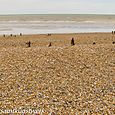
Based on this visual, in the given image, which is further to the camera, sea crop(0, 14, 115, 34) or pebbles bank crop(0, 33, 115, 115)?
sea crop(0, 14, 115, 34)

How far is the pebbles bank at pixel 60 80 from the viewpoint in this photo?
811 centimetres

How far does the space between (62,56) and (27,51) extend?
2359 millimetres

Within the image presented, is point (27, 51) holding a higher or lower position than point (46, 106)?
higher

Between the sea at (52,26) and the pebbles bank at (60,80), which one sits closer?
the pebbles bank at (60,80)

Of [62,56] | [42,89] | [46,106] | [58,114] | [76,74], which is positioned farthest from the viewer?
[62,56]

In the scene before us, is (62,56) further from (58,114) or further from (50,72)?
(58,114)

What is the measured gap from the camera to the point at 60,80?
34.9 feet

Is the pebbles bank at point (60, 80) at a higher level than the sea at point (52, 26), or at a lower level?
lower

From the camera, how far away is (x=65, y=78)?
10.9 metres

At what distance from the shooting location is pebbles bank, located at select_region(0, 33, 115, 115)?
8.11m

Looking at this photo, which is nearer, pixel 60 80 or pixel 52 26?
pixel 60 80

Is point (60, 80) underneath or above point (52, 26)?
underneath

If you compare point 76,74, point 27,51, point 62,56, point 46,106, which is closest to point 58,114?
point 46,106

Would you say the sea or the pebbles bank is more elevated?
the sea
